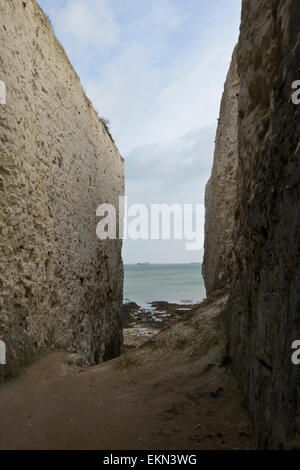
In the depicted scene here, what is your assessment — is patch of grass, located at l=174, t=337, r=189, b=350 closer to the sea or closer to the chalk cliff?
the chalk cliff

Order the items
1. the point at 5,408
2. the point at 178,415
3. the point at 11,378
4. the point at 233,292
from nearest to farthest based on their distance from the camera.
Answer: the point at 178,415 < the point at 5,408 < the point at 233,292 < the point at 11,378

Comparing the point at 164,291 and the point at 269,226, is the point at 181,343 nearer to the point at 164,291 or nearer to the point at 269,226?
the point at 269,226

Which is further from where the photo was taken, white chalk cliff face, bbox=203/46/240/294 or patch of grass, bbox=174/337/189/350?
white chalk cliff face, bbox=203/46/240/294

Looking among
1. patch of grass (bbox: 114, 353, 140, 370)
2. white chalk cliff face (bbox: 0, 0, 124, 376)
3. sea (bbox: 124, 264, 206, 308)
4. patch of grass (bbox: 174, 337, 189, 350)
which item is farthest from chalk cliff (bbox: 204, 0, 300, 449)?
sea (bbox: 124, 264, 206, 308)

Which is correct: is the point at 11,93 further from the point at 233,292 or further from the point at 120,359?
the point at 120,359

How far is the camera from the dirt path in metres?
2.77

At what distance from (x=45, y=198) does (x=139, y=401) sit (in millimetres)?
3811

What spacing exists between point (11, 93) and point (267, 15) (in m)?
3.77

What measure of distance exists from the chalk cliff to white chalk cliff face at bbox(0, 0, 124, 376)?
10.8 feet

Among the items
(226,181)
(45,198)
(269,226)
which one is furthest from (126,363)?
(226,181)

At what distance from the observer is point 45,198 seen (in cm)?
577

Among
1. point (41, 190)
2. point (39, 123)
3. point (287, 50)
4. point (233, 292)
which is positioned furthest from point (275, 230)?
point (39, 123)

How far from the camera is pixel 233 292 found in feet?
13.3

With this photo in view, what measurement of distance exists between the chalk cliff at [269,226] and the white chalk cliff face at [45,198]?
3277 millimetres
